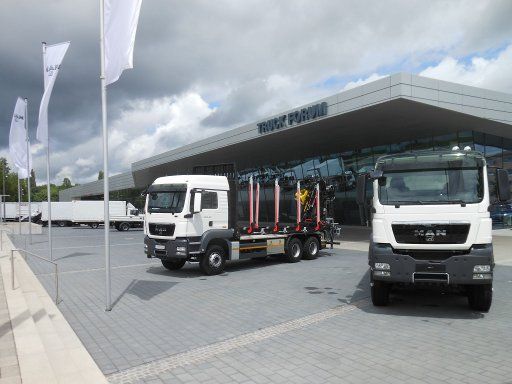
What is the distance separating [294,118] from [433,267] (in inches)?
563

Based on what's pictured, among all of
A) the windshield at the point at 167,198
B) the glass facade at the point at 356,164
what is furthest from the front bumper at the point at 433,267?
Answer: the glass facade at the point at 356,164

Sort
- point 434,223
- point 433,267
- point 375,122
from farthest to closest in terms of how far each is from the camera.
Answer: point 375,122 → point 434,223 → point 433,267

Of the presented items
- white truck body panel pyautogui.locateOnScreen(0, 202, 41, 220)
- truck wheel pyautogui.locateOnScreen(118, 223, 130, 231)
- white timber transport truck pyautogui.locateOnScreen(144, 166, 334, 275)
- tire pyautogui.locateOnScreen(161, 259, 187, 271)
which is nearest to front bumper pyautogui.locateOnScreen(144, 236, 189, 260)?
white timber transport truck pyautogui.locateOnScreen(144, 166, 334, 275)

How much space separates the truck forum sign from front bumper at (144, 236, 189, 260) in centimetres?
1030

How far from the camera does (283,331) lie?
623 cm

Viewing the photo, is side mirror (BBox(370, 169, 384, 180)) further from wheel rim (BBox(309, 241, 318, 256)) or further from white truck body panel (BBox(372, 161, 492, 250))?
wheel rim (BBox(309, 241, 318, 256))

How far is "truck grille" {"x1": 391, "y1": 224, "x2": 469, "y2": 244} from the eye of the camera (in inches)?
267

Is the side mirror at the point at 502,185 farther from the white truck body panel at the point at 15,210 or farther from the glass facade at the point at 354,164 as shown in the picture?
the white truck body panel at the point at 15,210

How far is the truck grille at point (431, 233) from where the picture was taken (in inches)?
267

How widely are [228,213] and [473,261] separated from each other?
680 cm

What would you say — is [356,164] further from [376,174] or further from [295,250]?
[376,174]

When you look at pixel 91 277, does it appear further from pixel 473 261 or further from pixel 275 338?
pixel 473 261

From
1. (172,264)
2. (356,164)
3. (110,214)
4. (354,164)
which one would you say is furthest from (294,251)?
(110,214)

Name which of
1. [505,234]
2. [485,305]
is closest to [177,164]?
[505,234]
